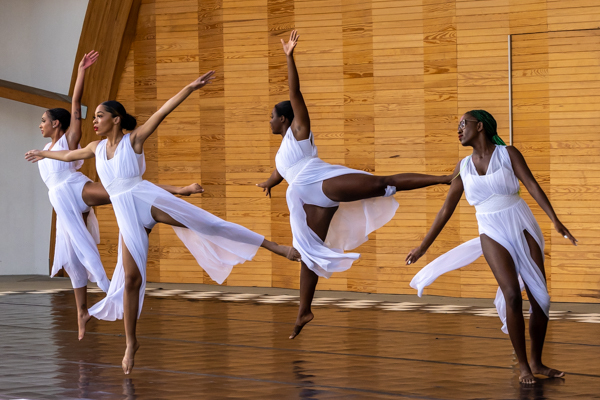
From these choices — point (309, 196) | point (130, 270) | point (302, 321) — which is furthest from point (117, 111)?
point (302, 321)

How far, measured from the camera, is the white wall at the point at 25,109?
421 inches

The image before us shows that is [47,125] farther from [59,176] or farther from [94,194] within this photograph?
[94,194]

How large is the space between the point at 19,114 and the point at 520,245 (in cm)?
792

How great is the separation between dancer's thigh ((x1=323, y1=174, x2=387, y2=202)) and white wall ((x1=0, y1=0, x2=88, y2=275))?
5.84 metres

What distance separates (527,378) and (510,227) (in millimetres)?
784

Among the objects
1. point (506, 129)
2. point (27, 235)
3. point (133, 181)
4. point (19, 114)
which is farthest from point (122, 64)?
point (133, 181)

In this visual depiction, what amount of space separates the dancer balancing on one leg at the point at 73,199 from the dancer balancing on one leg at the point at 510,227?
9.61ft

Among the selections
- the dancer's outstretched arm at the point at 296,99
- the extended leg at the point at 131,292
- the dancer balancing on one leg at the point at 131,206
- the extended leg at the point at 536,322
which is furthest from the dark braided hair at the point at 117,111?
the extended leg at the point at 536,322

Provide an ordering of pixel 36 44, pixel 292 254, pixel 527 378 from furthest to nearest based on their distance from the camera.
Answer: pixel 36 44 < pixel 292 254 < pixel 527 378

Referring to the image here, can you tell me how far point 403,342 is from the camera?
5.92 m

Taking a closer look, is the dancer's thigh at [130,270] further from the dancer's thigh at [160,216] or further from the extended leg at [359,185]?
the extended leg at [359,185]

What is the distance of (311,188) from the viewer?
5.86m

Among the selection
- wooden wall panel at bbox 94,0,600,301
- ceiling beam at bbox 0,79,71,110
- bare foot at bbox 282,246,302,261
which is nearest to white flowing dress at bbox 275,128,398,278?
bare foot at bbox 282,246,302,261

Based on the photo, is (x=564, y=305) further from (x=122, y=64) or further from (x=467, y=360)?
(x=122, y=64)
